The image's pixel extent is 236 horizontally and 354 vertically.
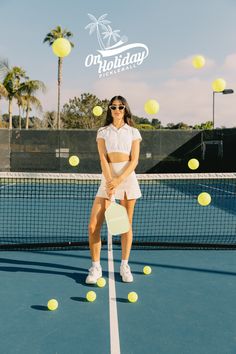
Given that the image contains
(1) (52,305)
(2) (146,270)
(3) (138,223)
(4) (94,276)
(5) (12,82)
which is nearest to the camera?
(1) (52,305)

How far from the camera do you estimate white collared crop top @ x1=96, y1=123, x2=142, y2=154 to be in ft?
12.6

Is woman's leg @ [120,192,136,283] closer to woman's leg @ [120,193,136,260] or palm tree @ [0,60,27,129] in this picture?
woman's leg @ [120,193,136,260]

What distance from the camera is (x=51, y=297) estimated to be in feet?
11.8

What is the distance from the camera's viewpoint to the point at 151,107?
4488 millimetres

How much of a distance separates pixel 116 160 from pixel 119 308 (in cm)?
140

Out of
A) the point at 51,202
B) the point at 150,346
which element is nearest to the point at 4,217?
the point at 51,202

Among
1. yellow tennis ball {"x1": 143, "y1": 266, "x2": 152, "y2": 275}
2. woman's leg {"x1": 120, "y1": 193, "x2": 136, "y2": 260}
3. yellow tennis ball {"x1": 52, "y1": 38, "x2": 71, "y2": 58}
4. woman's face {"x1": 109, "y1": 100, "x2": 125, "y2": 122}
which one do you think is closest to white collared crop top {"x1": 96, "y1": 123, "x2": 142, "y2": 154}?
woman's face {"x1": 109, "y1": 100, "x2": 125, "y2": 122}

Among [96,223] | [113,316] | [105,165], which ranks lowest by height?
[113,316]

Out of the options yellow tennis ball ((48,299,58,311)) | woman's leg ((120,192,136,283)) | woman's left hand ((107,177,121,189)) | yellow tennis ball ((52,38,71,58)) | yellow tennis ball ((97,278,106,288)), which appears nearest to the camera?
yellow tennis ball ((48,299,58,311))

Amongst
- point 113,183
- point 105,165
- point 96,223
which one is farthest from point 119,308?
point 105,165

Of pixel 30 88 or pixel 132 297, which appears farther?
pixel 30 88

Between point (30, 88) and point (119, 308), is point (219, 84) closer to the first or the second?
point (119, 308)

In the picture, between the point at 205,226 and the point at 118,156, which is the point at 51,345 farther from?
the point at 205,226

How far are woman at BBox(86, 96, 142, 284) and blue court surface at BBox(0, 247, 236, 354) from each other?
39cm
